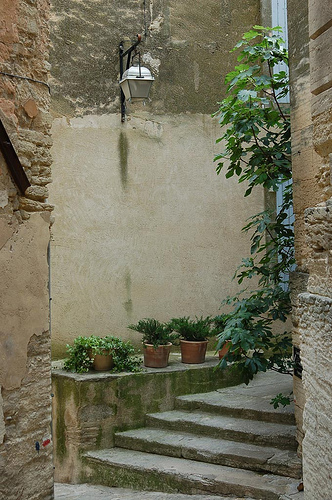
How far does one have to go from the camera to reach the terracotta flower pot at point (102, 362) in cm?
701

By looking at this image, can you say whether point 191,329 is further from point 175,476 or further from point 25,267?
point 25,267

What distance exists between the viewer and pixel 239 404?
6691mm

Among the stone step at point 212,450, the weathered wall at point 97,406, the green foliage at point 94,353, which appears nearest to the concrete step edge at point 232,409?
the weathered wall at point 97,406

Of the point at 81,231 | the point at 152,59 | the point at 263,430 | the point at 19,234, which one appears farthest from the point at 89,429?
the point at 152,59

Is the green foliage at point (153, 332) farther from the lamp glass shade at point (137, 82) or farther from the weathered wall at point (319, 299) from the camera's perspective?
the weathered wall at point (319, 299)

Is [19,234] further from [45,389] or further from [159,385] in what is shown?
[159,385]

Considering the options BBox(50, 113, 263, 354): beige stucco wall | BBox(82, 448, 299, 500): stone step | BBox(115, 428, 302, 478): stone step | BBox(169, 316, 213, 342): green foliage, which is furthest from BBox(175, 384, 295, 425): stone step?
BBox(50, 113, 263, 354): beige stucco wall

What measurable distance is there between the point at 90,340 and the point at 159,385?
3.15 ft

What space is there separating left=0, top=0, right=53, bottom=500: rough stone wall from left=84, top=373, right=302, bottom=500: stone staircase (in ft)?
6.15

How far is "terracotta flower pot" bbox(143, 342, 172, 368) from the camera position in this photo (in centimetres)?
728

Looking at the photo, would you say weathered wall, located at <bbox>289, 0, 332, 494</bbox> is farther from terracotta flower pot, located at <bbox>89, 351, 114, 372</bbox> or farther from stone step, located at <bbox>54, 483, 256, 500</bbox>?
terracotta flower pot, located at <bbox>89, 351, 114, 372</bbox>

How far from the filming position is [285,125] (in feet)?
19.7

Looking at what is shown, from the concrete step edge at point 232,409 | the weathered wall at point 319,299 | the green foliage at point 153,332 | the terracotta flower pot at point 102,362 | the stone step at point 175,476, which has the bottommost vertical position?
the stone step at point 175,476

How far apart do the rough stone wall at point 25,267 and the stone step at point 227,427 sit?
248cm
